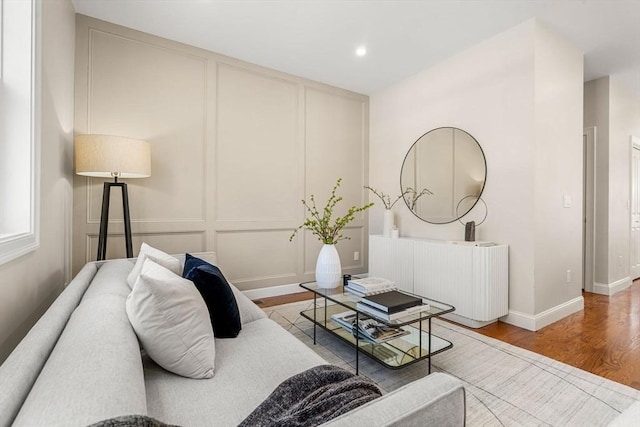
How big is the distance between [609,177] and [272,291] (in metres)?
4.21

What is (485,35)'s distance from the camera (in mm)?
2883

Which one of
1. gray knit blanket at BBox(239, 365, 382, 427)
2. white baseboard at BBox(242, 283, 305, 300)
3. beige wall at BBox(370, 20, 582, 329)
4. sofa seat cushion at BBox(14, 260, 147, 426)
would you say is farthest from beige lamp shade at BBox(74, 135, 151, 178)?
beige wall at BBox(370, 20, 582, 329)

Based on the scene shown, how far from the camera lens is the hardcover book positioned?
1716mm

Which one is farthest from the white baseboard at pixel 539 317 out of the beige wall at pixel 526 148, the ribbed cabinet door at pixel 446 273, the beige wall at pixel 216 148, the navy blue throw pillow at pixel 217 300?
the navy blue throw pillow at pixel 217 300

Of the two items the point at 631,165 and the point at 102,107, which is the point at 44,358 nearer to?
the point at 102,107

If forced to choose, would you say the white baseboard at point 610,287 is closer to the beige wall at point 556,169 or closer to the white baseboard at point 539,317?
the beige wall at point 556,169

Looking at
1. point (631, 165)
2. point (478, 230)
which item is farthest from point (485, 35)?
point (631, 165)

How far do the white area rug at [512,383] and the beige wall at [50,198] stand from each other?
1.63m

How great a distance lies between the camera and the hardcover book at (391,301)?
1716mm

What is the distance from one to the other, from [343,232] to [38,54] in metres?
3.36

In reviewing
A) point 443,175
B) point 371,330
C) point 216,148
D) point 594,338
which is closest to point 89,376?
point 371,330

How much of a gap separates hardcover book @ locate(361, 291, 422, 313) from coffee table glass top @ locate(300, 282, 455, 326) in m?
0.06

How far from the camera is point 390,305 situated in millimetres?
1713

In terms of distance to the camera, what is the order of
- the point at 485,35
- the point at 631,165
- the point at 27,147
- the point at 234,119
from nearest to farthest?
the point at 27,147, the point at 485,35, the point at 234,119, the point at 631,165
